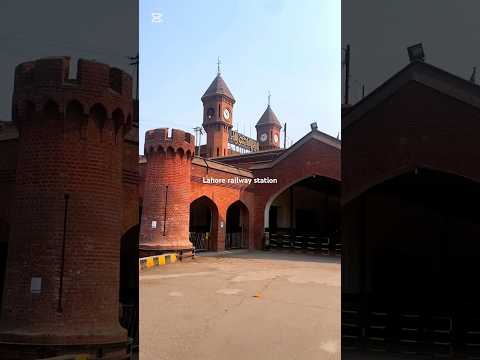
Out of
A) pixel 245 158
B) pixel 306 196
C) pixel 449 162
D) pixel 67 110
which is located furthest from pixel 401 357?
pixel 67 110

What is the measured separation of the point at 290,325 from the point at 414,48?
3.21 m

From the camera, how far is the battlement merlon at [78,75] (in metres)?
3.60

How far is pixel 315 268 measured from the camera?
3205 millimetres

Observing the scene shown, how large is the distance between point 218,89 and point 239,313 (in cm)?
161

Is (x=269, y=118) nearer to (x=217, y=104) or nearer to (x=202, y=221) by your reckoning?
(x=217, y=104)

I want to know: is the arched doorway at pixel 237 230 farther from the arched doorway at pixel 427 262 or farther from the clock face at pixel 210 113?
the arched doorway at pixel 427 262

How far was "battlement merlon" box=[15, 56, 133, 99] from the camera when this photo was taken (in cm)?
360

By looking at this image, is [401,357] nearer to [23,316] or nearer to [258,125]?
[258,125]

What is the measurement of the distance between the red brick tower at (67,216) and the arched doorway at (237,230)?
38.5 inches

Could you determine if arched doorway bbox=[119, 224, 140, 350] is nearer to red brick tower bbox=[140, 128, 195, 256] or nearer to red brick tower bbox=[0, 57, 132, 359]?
red brick tower bbox=[0, 57, 132, 359]

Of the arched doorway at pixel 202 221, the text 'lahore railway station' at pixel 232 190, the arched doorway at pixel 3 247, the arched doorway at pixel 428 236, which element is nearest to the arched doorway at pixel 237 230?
the text 'lahore railway station' at pixel 232 190

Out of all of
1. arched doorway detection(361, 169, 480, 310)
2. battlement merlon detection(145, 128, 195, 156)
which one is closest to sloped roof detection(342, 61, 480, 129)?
arched doorway detection(361, 169, 480, 310)

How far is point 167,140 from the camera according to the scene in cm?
281

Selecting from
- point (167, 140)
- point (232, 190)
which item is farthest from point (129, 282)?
point (167, 140)
